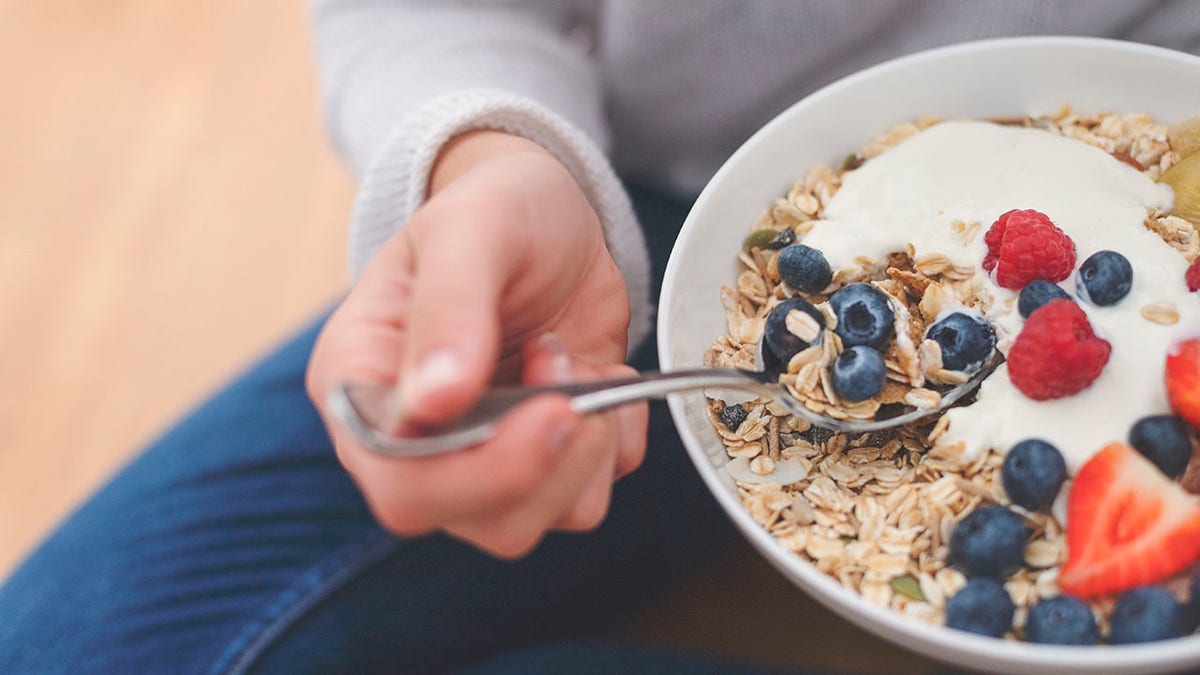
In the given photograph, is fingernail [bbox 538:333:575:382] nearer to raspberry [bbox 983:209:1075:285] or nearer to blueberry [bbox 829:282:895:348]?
blueberry [bbox 829:282:895:348]

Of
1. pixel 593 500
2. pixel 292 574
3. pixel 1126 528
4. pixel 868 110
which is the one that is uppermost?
pixel 868 110

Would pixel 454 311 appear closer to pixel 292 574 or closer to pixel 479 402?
pixel 479 402

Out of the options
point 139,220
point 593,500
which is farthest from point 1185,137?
point 139,220

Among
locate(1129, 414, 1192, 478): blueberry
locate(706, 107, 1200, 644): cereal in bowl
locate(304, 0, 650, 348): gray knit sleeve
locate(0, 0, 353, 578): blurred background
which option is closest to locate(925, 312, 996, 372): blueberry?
locate(706, 107, 1200, 644): cereal in bowl

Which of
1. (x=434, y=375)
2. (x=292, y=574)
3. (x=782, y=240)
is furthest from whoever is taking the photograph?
(x=292, y=574)

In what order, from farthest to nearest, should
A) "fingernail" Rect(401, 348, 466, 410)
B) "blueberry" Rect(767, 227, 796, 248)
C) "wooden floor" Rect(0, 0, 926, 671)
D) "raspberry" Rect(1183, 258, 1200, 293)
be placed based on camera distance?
"wooden floor" Rect(0, 0, 926, 671)
"blueberry" Rect(767, 227, 796, 248)
"raspberry" Rect(1183, 258, 1200, 293)
"fingernail" Rect(401, 348, 466, 410)

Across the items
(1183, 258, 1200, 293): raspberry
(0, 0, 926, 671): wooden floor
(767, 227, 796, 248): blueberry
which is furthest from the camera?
(0, 0, 926, 671): wooden floor

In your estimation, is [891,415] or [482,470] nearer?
[482,470]
